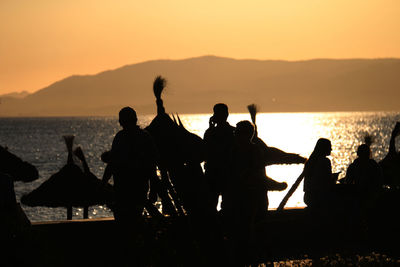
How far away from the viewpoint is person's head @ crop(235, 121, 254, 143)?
721 cm

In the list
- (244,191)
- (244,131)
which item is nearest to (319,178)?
(244,191)

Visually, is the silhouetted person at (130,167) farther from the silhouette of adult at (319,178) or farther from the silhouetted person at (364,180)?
the silhouetted person at (364,180)

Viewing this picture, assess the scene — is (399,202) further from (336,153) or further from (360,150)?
(336,153)

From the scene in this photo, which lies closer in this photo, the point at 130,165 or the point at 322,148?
the point at 130,165

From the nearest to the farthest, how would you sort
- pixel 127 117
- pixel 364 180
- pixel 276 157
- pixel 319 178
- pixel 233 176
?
pixel 233 176 → pixel 127 117 → pixel 319 178 → pixel 364 180 → pixel 276 157

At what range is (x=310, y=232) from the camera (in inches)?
366

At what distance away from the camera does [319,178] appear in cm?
881

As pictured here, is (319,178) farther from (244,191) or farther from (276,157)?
(244,191)

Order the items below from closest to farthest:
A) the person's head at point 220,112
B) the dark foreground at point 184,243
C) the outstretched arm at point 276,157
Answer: the dark foreground at point 184,243 < the person's head at point 220,112 < the outstretched arm at point 276,157

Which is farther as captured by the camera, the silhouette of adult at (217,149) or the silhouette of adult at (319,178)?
the silhouette of adult at (319,178)

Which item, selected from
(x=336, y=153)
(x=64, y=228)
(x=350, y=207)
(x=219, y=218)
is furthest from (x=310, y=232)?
(x=336, y=153)

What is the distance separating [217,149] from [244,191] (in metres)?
1.08

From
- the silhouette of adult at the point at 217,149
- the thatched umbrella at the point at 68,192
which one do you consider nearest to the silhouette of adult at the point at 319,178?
the silhouette of adult at the point at 217,149

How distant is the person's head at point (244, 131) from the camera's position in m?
7.21
